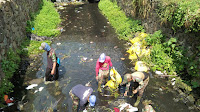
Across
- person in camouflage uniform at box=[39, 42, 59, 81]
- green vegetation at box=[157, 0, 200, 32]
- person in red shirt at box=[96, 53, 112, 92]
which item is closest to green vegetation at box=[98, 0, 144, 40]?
green vegetation at box=[157, 0, 200, 32]

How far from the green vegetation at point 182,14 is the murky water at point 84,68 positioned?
2181 millimetres

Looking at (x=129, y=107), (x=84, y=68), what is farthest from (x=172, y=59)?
(x=84, y=68)

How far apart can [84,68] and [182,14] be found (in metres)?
4.30

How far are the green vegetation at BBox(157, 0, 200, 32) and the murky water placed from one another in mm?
2181

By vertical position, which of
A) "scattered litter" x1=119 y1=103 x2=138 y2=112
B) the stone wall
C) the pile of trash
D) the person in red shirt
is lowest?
"scattered litter" x1=119 y1=103 x2=138 y2=112

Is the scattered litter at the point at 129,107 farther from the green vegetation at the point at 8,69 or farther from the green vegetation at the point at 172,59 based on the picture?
the green vegetation at the point at 8,69

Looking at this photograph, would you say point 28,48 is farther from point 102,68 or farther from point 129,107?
point 129,107

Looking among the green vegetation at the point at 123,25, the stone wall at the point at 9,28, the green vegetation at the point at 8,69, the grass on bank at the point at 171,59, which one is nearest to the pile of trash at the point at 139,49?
the grass on bank at the point at 171,59

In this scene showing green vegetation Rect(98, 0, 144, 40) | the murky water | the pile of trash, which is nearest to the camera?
the murky water

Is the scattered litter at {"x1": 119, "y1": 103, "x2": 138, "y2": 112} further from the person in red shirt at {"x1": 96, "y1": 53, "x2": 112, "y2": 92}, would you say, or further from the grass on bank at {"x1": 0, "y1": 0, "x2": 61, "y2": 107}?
the grass on bank at {"x1": 0, "y1": 0, "x2": 61, "y2": 107}

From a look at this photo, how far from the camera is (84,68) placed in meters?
6.28

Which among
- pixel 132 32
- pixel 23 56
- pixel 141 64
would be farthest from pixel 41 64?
pixel 132 32

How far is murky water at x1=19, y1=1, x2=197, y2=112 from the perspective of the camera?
4.54 m

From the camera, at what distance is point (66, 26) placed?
11.0 meters
